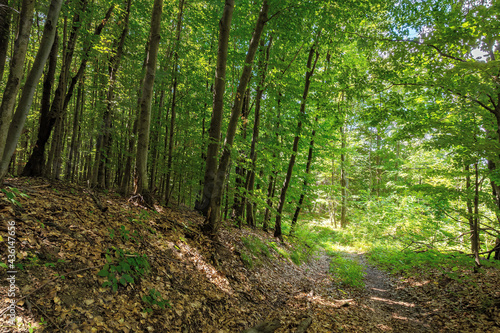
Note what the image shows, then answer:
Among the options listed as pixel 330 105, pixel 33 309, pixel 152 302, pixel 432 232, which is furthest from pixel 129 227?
pixel 432 232

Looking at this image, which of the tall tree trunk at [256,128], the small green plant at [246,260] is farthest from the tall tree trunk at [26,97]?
the tall tree trunk at [256,128]

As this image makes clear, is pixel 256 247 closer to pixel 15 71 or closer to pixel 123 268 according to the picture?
pixel 123 268

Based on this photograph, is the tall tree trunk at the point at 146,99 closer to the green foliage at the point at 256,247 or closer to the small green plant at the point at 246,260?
the small green plant at the point at 246,260

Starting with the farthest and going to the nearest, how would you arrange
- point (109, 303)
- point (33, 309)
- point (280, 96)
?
point (280, 96) → point (109, 303) → point (33, 309)

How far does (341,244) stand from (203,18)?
16707mm

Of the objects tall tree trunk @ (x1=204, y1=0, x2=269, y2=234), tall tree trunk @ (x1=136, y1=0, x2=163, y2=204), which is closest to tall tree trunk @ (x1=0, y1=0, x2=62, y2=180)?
tall tree trunk @ (x1=136, y1=0, x2=163, y2=204)

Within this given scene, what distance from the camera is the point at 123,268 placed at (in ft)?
12.1

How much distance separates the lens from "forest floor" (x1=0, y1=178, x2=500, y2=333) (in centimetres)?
286

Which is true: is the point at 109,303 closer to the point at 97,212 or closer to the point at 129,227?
the point at 129,227

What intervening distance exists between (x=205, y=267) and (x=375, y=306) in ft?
15.6

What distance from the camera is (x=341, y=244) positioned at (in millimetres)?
17875

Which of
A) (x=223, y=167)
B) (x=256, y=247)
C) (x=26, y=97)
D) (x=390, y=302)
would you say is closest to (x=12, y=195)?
(x=26, y=97)

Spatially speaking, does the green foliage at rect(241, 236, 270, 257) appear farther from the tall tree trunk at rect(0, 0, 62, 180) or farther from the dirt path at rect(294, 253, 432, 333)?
the tall tree trunk at rect(0, 0, 62, 180)

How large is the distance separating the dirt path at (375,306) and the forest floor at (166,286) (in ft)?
0.11
